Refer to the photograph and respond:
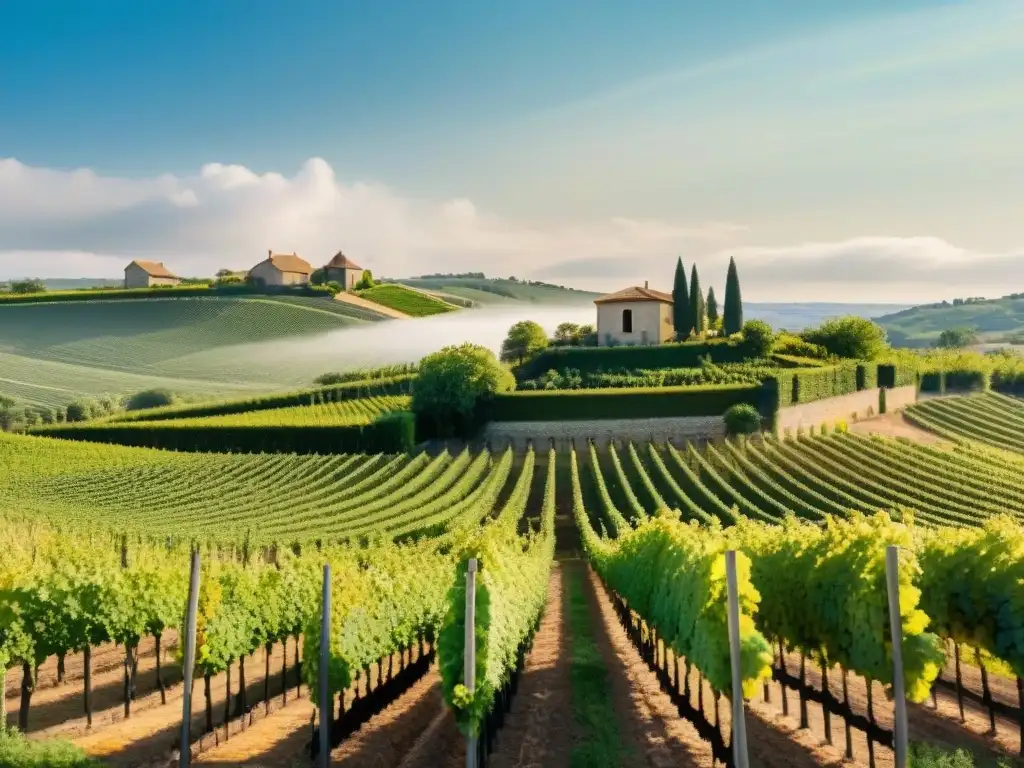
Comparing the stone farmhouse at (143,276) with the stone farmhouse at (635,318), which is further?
the stone farmhouse at (143,276)

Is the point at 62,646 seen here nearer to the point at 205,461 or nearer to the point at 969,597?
the point at 969,597

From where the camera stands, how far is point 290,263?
107 m

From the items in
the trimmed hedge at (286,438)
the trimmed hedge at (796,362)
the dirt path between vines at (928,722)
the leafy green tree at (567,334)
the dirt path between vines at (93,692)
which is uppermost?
the leafy green tree at (567,334)

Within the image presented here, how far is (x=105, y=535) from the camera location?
2225 cm

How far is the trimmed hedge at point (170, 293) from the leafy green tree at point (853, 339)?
58780 mm

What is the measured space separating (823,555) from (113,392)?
74102 millimetres

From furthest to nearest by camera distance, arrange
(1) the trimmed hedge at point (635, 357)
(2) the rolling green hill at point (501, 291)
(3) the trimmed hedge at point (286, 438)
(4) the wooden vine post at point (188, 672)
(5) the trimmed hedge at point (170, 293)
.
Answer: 1. (2) the rolling green hill at point (501, 291)
2. (5) the trimmed hedge at point (170, 293)
3. (1) the trimmed hedge at point (635, 357)
4. (3) the trimmed hedge at point (286, 438)
5. (4) the wooden vine post at point (188, 672)

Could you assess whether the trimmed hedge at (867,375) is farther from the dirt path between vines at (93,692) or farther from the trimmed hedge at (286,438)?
the dirt path between vines at (93,692)

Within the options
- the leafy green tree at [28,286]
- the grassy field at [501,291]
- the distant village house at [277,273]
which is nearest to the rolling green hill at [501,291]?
the grassy field at [501,291]

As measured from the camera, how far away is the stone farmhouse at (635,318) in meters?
69.3

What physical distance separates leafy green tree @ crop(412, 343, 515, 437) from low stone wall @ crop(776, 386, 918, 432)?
57.7ft

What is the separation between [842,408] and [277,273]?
238 feet

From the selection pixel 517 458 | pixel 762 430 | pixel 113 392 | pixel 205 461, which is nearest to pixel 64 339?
pixel 113 392

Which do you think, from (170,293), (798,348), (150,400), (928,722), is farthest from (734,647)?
(170,293)
